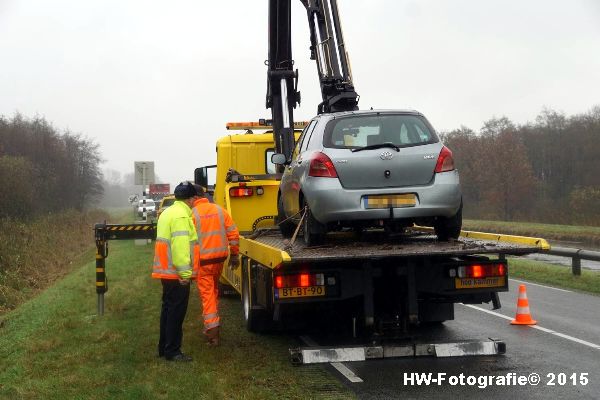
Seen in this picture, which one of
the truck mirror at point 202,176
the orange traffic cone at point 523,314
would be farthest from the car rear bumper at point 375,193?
the truck mirror at point 202,176

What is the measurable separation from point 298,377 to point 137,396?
61.1 inches

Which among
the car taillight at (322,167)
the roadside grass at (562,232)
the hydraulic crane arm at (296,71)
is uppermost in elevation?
the hydraulic crane arm at (296,71)

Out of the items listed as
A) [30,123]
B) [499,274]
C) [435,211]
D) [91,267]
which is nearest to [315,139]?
[435,211]

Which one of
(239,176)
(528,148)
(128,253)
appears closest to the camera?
(239,176)

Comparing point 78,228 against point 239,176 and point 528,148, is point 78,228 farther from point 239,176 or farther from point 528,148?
point 528,148

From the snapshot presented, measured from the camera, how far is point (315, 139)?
832 centimetres

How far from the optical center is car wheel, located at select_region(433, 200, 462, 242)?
7812 mm

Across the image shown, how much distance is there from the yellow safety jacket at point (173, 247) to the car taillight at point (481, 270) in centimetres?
295

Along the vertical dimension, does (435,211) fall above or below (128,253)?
above

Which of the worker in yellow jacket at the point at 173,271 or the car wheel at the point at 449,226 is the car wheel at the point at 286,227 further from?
the car wheel at the point at 449,226

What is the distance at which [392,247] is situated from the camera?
7379 mm

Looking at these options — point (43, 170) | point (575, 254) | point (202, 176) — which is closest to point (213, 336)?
point (202, 176)

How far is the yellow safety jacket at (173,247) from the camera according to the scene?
8086mm

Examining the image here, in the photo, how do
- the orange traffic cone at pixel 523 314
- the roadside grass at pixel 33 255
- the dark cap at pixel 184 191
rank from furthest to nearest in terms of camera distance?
the roadside grass at pixel 33 255
the orange traffic cone at pixel 523 314
the dark cap at pixel 184 191
